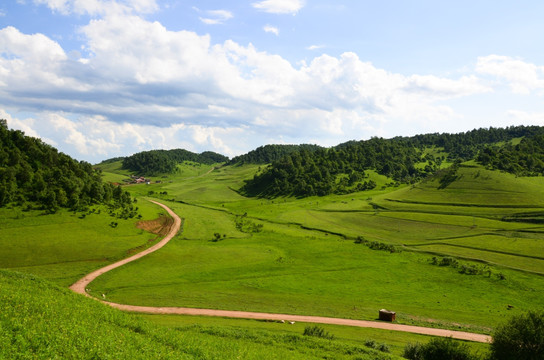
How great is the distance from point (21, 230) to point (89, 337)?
81822 mm

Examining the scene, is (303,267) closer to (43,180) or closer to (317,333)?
(317,333)

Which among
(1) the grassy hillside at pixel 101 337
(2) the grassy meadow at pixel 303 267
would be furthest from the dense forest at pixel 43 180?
(1) the grassy hillside at pixel 101 337

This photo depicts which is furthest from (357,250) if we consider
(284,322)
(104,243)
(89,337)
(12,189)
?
(12,189)

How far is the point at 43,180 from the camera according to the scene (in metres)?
100

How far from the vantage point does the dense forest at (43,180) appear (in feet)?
310

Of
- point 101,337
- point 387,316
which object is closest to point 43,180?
point 101,337

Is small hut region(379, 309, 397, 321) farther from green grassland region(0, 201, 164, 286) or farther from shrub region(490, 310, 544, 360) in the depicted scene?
green grassland region(0, 201, 164, 286)

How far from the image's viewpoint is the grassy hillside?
2056 centimetres

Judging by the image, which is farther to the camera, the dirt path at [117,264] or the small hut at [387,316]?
the dirt path at [117,264]

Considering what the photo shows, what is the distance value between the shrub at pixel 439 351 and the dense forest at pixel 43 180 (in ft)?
344

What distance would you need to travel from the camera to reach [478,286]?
71812mm

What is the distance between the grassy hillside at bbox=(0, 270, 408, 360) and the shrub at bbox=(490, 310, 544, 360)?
1528 cm

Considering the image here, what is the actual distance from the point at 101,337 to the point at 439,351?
120 feet

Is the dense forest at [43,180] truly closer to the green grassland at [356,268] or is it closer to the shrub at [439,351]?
the green grassland at [356,268]
